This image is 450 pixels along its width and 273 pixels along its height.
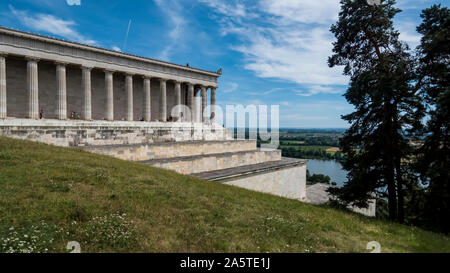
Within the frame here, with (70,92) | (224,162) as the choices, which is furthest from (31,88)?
(224,162)

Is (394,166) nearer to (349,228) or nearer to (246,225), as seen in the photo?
(349,228)

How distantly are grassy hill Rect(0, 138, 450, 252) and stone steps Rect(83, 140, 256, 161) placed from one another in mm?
5564

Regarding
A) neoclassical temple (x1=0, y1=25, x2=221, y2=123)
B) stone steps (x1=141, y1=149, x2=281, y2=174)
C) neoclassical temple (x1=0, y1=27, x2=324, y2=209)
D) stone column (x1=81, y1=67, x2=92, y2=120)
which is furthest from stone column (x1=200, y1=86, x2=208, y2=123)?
stone column (x1=81, y1=67, x2=92, y2=120)

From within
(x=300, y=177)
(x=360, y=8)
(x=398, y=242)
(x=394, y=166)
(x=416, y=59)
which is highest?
(x=360, y=8)

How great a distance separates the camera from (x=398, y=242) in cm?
718

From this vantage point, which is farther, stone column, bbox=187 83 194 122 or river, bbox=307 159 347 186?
river, bbox=307 159 347 186

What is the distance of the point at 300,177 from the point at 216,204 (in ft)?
68.3

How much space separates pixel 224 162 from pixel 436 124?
14.3 meters

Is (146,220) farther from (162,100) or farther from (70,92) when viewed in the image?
(162,100)

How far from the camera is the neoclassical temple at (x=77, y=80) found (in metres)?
20.7

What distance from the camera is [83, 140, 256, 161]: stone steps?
51.9 feet

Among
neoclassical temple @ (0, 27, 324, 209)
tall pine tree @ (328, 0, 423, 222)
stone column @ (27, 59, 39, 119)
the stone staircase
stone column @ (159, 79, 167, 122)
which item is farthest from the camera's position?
stone column @ (159, 79, 167, 122)

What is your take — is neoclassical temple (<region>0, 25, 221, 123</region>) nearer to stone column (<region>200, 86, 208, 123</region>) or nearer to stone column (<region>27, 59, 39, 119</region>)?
stone column (<region>27, 59, 39, 119</region>)
